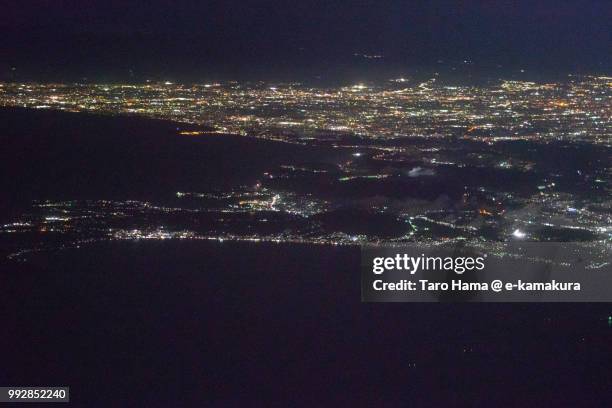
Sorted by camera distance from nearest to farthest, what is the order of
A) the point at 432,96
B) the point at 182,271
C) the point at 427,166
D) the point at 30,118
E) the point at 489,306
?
the point at 489,306, the point at 182,271, the point at 427,166, the point at 30,118, the point at 432,96

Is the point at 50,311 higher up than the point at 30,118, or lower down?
lower down

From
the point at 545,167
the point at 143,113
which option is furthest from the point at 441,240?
the point at 143,113

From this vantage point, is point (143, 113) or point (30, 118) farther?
point (143, 113)

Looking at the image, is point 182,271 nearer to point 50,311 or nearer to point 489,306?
point 50,311

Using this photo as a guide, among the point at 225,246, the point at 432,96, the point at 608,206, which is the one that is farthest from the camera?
the point at 432,96

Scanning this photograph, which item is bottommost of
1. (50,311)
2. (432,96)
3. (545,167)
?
(50,311)

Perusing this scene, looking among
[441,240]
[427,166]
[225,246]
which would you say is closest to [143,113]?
[427,166]

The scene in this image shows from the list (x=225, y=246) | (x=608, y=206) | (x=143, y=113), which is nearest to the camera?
(x=225, y=246)

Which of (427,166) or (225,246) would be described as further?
(427,166)

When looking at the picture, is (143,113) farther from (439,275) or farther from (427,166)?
(439,275)
